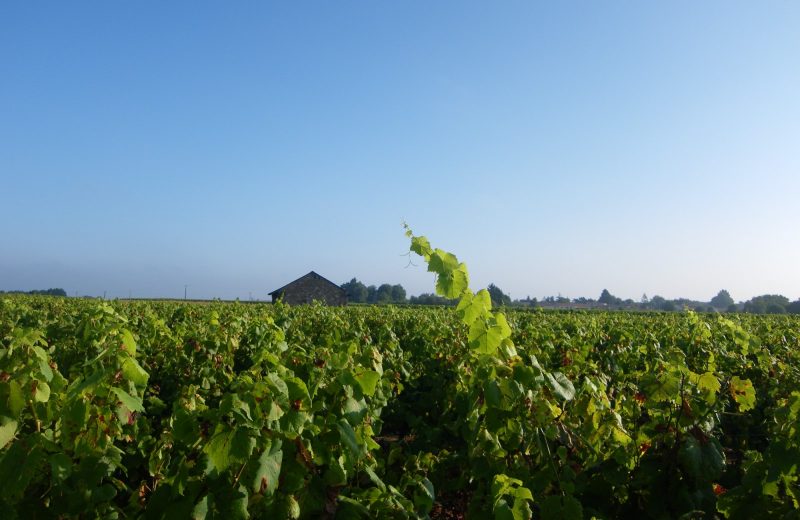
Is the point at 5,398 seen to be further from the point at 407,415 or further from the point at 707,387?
the point at 407,415

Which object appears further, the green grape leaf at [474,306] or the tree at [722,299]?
the tree at [722,299]


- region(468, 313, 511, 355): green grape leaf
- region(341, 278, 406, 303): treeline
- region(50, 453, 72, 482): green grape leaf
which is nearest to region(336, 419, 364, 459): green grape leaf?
region(468, 313, 511, 355): green grape leaf

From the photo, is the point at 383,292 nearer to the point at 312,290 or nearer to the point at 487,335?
the point at 312,290

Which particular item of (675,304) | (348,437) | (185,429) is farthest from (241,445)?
(675,304)

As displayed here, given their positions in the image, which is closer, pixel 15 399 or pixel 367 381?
pixel 15 399

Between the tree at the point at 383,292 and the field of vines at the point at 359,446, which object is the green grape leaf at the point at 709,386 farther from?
the tree at the point at 383,292

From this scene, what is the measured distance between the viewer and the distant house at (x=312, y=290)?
50.7m

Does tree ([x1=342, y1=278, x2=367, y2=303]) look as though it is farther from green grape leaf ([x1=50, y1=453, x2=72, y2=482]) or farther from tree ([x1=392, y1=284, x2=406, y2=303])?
green grape leaf ([x1=50, y1=453, x2=72, y2=482])

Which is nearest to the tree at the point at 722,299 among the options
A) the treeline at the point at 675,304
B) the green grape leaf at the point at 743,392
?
the treeline at the point at 675,304

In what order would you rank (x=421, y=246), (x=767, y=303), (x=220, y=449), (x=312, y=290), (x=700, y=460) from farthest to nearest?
(x=767, y=303) < (x=312, y=290) < (x=421, y=246) < (x=700, y=460) < (x=220, y=449)

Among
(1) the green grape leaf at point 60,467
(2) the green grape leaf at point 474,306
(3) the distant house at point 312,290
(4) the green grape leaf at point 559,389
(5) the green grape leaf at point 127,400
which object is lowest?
(1) the green grape leaf at point 60,467

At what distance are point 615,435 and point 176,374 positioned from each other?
186 inches

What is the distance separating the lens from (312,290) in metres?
51.3

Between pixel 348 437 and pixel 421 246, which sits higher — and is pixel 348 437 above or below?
below
